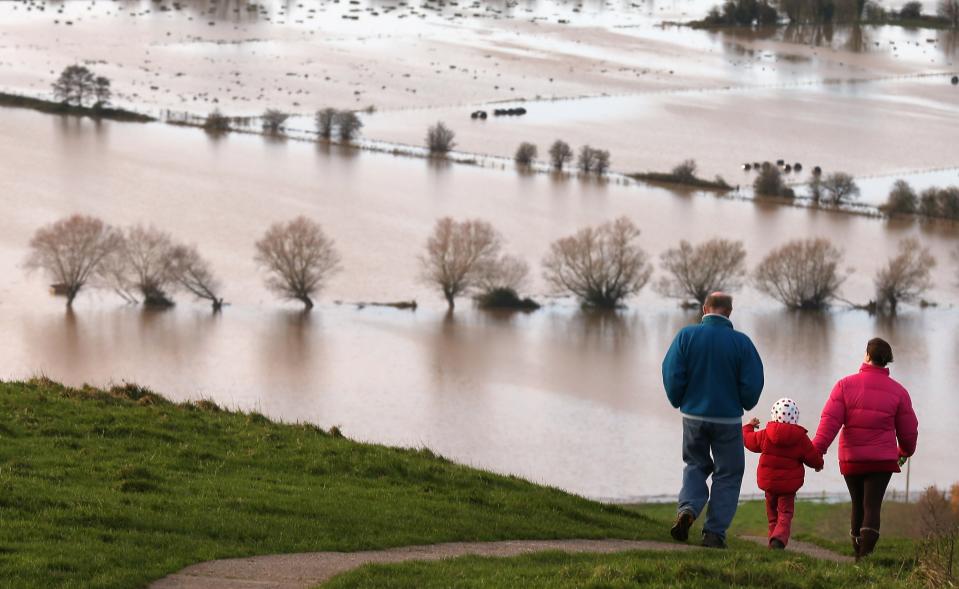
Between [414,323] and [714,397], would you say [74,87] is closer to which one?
[414,323]

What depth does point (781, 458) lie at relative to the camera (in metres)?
6.51

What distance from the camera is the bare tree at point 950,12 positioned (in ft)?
200

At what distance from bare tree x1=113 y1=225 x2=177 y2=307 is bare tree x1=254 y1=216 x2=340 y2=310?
163 cm

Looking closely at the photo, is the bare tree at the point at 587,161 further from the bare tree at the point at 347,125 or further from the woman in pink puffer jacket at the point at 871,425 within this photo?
the woman in pink puffer jacket at the point at 871,425

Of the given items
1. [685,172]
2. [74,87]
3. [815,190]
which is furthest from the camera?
[74,87]

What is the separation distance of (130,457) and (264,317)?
18.2 metres

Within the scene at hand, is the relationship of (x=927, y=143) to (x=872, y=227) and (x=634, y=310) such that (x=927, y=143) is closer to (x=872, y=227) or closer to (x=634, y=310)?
(x=872, y=227)

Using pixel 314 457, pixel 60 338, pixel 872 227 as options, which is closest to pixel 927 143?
pixel 872 227

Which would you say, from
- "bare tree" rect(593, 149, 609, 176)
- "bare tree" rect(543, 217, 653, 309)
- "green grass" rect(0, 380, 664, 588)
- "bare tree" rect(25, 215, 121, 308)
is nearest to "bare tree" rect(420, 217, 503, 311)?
"bare tree" rect(543, 217, 653, 309)

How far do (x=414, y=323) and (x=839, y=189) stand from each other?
13184 millimetres

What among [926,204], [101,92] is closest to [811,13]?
[926,204]

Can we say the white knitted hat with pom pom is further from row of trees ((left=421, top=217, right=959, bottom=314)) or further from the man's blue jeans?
row of trees ((left=421, top=217, right=959, bottom=314))

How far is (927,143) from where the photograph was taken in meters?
40.3

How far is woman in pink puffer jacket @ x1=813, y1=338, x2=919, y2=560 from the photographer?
6.36m
